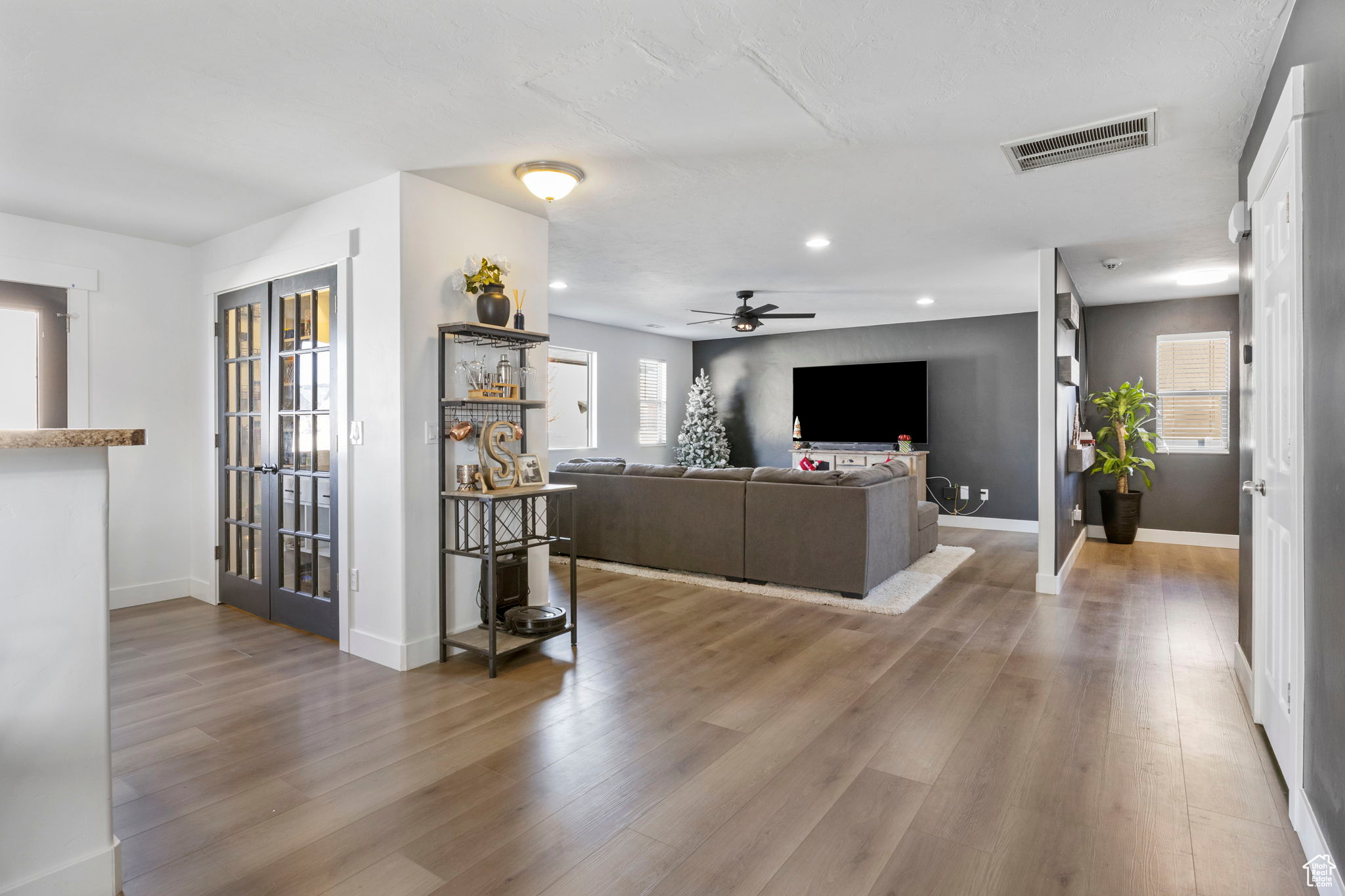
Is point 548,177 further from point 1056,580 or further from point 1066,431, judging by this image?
point 1066,431

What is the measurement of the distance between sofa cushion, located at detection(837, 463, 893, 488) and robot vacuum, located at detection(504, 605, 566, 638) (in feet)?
7.02

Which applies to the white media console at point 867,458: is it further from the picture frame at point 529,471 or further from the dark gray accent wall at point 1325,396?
the dark gray accent wall at point 1325,396

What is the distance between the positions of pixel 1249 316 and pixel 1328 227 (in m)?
1.40

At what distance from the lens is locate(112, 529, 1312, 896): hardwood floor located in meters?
1.85

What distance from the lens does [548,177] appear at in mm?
3359

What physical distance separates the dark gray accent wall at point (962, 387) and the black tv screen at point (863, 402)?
6cm

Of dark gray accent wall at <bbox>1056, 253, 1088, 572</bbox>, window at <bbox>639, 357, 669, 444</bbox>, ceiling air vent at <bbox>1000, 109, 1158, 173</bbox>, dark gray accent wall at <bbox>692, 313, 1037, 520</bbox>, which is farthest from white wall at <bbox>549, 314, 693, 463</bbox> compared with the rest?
ceiling air vent at <bbox>1000, 109, 1158, 173</bbox>

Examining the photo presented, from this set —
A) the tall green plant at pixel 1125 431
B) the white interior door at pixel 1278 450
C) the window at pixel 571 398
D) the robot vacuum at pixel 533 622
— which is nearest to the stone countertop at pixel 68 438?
the robot vacuum at pixel 533 622

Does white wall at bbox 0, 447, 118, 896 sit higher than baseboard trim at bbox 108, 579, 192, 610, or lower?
higher

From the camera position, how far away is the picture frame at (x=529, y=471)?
146 inches

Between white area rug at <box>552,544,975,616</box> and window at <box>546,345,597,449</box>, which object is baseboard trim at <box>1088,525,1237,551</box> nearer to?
white area rug at <box>552,544,975,616</box>

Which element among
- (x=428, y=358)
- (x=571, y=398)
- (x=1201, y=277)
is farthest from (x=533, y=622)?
(x=1201, y=277)

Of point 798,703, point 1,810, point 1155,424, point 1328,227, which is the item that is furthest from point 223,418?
point 1155,424

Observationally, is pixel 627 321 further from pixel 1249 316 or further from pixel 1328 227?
pixel 1328 227
